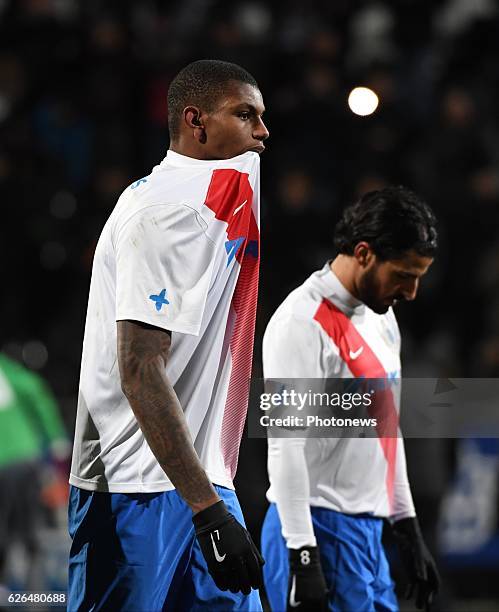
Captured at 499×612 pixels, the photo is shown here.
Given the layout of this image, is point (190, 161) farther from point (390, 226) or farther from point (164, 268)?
point (390, 226)

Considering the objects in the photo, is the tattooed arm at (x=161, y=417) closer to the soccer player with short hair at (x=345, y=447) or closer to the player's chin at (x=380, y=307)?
the soccer player with short hair at (x=345, y=447)

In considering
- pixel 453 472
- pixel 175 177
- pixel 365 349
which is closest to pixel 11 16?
pixel 453 472

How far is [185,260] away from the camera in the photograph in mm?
2764

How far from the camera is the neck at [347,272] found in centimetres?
425

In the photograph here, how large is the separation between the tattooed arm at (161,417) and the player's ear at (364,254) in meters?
1.68

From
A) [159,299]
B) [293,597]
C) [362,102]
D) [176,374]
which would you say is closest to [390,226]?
[293,597]

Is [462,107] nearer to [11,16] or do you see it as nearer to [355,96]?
[355,96]

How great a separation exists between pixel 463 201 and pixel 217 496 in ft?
19.3

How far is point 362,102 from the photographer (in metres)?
7.15

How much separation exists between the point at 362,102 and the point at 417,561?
353 cm

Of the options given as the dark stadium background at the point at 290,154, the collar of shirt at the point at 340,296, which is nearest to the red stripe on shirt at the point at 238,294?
the collar of shirt at the point at 340,296

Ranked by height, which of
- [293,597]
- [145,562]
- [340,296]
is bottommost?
[293,597]

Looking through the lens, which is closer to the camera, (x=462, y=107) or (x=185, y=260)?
(x=185, y=260)

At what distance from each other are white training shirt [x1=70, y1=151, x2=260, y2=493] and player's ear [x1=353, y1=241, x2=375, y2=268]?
122 centimetres
